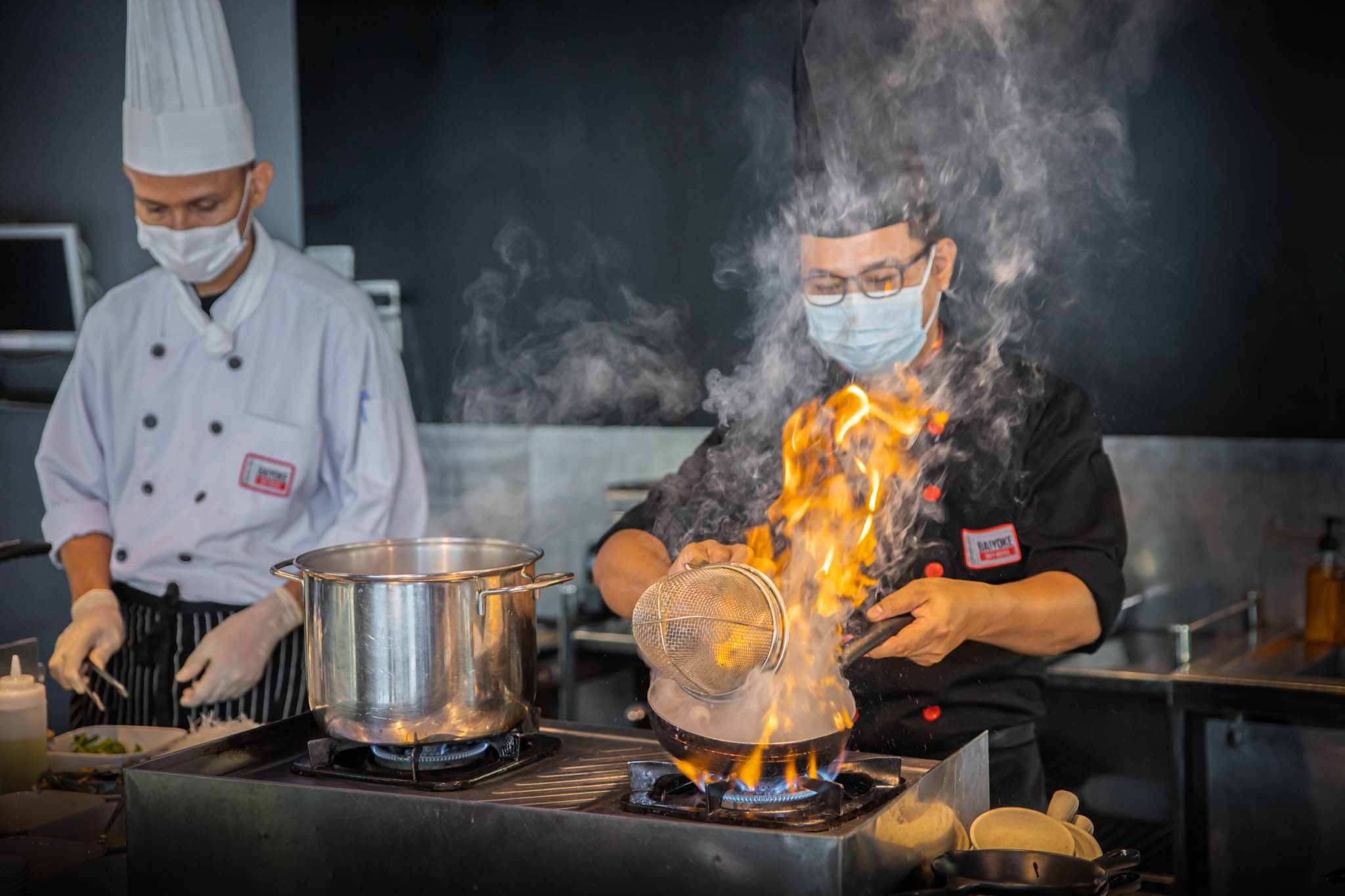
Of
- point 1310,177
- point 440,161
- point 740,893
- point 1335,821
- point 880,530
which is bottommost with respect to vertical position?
point 1335,821

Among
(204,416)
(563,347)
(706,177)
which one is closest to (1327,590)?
(706,177)

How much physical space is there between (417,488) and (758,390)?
825 millimetres

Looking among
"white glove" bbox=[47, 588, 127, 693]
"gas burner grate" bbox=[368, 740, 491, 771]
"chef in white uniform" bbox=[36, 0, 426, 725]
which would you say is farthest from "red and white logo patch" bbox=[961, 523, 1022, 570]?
"white glove" bbox=[47, 588, 127, 693]

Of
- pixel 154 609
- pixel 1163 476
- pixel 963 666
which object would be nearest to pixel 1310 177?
pixel 1163 476

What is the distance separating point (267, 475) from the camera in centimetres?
266

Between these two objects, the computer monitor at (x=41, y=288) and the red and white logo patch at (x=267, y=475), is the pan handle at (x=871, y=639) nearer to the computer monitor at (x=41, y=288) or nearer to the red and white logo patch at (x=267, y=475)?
the red and white logo patch at (x=267, y=475)

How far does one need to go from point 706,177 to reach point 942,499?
1837 millimetres

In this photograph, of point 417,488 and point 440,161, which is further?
point 440,161

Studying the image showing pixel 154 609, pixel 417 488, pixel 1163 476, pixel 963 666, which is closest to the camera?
pixel 963 666

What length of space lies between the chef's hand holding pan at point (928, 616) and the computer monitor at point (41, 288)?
2.19 meters

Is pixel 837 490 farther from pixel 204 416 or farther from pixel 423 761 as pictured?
pixel 204 416

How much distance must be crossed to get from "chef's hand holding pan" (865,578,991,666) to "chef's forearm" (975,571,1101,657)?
0.12m

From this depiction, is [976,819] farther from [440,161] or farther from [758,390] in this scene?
[440,161]

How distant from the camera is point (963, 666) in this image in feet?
6.82
